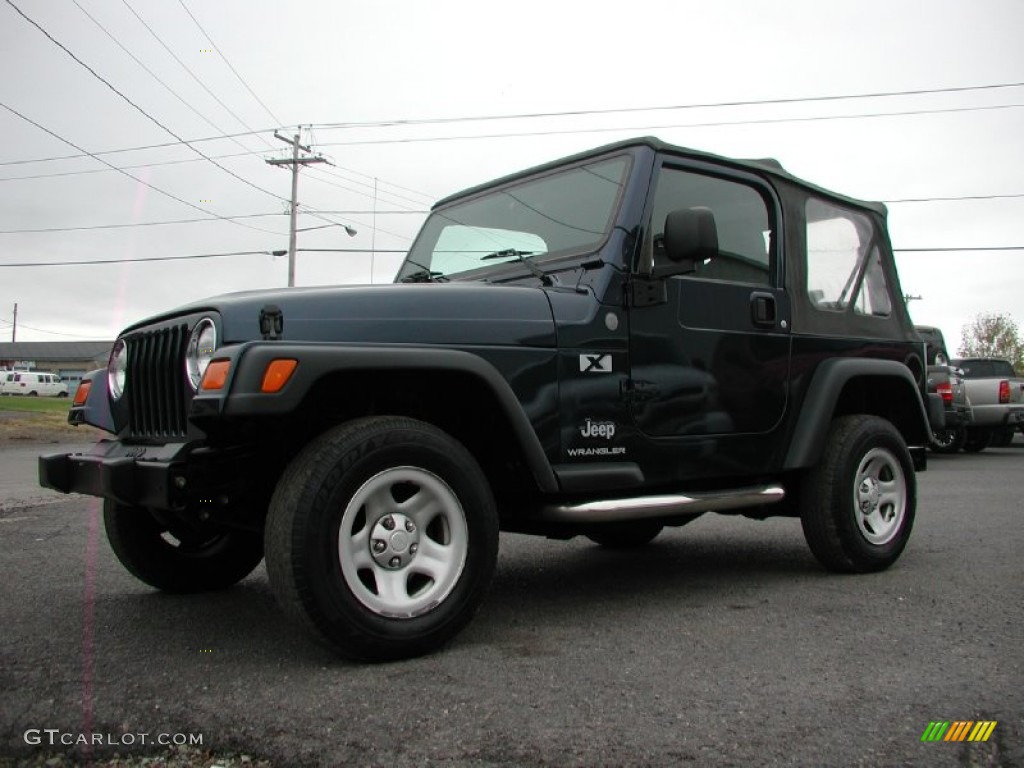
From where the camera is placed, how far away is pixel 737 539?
20.2 ft

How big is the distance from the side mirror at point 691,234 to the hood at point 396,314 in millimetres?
642

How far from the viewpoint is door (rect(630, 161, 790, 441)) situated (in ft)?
13.2

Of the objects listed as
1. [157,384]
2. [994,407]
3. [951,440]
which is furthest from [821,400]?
[994,407]

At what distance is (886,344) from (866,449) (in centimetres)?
78

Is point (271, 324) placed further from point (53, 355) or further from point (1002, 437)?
point (53, 355)

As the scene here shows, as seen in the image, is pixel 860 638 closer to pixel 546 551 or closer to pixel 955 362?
pixel 546 551

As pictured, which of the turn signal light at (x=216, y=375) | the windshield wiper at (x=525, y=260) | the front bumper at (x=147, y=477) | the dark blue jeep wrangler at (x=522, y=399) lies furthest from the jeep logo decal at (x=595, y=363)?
the front bumper at (x=147, y=477)

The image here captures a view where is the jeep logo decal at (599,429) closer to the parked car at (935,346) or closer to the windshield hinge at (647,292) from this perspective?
the windshield hinge at (647,292)

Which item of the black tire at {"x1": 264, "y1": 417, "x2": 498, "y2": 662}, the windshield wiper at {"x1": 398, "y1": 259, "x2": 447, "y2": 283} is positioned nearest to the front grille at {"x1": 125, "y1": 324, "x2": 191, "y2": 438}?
the black tire at {"x1": 264, "y1": 417, "x2": 498, "y2": 662}

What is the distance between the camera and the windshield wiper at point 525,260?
4.02 m

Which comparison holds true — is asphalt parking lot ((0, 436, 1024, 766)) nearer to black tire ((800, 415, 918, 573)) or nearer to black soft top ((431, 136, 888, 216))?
black tire ((800, 415, 918, 573))

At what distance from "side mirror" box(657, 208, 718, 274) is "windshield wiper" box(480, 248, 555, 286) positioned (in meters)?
0.54

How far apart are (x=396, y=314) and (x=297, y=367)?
50cm

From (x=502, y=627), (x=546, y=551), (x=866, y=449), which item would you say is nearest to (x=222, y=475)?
(x=502, y=627)
